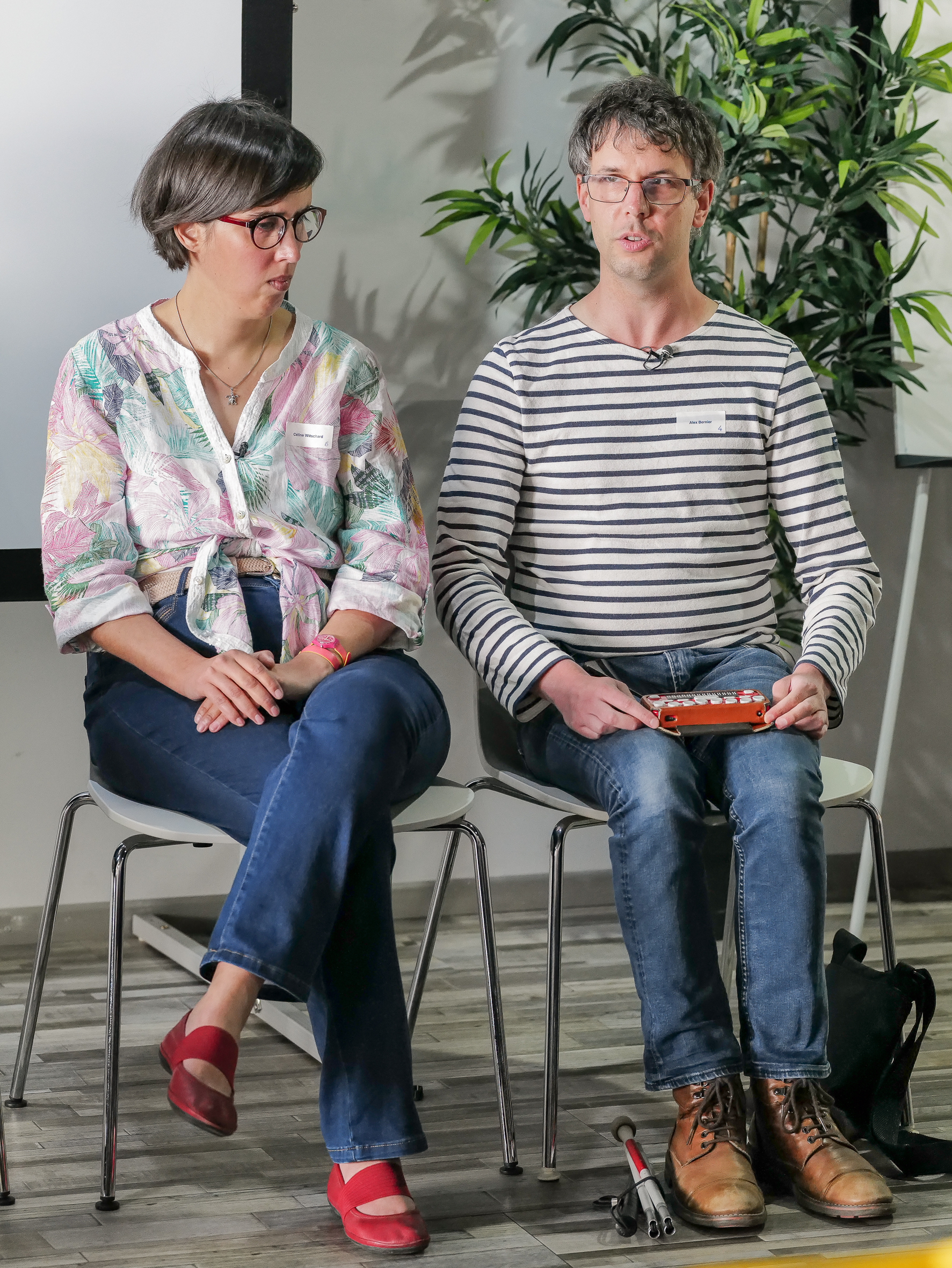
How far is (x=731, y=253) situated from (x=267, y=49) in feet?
2.93

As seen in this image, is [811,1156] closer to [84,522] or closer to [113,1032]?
[113,1032]

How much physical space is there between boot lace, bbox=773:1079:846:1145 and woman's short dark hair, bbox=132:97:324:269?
1.28m

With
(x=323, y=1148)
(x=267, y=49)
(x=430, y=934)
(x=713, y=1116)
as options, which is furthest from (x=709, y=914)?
(x=267, y=49)

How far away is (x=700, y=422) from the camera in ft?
6.75

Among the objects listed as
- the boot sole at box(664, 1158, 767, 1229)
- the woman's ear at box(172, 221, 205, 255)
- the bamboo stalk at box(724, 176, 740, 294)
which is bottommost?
the boot sole at box(664, 1158, 767, 1229)

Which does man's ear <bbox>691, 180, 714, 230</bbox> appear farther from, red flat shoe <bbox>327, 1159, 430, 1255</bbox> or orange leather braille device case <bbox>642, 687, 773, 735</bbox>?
red flat shoe <bbox>327, 1159, 430, 1255</bbox>

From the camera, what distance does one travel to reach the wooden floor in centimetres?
168

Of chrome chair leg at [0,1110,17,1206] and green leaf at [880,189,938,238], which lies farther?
green leaf at [880,189,938,238]

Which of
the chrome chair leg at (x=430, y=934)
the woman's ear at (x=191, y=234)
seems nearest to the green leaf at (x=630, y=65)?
the woman's ear at (x=191, y=234)

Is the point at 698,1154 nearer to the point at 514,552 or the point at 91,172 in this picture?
the point at 514,552

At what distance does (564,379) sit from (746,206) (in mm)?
713

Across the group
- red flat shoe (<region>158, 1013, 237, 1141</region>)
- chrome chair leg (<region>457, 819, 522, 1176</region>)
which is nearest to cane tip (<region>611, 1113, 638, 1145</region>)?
chrome chair leg (<region>457, 819, 522, 1176</region>)

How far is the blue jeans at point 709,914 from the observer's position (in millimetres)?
1761

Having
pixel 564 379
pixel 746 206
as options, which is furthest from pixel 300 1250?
pixel 746 206
